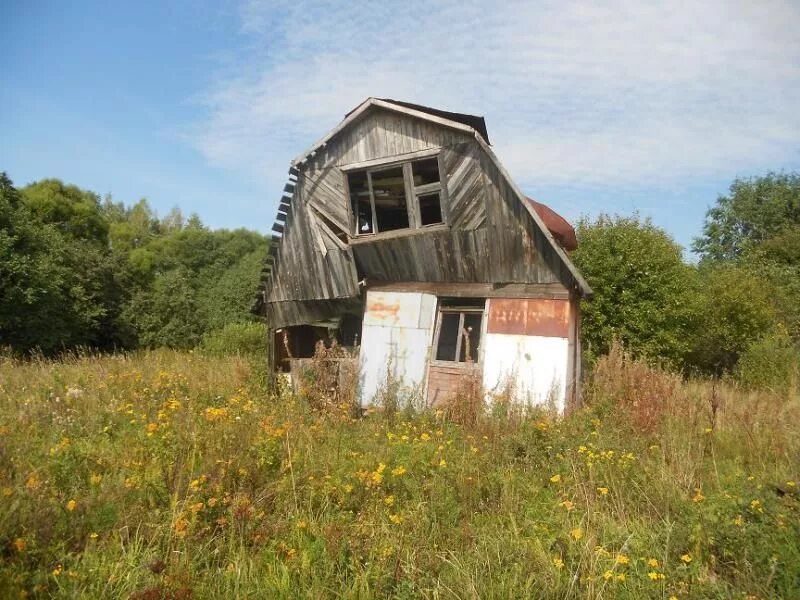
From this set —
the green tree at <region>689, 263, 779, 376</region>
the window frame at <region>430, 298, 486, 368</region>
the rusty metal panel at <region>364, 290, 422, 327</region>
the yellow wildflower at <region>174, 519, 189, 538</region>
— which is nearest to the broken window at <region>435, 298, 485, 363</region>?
the window frame at <region>430, 298, 486, 368</region>

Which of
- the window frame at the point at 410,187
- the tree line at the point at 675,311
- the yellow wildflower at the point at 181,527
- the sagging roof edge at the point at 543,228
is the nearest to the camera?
the yellow wildflower at the point at 181,527

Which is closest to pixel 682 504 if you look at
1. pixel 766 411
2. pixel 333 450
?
pixel 333 450

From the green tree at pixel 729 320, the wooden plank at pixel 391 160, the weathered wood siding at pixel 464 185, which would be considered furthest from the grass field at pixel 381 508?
the green tree at pixel 729 320

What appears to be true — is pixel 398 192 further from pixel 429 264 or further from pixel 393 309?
pixel 393 309

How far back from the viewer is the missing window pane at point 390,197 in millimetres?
12041

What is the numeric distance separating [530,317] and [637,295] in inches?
345

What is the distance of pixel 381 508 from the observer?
16.6ft

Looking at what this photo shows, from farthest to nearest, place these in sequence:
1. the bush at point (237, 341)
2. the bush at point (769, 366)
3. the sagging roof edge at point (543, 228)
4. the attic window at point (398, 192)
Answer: the bush at point (237, 341)
the bush at point (769, 366)
the attic window at point (398, 192)
the sagging roof edge at point (543, 228)

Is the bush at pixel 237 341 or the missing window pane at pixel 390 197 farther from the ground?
the missing window pane at pixel 390 197

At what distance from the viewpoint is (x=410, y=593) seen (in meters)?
3.81

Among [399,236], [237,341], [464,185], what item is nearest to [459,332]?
[399,236]

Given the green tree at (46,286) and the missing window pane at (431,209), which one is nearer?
the missing window pane at (431,209)

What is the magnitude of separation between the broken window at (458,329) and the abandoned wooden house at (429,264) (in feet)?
0.08

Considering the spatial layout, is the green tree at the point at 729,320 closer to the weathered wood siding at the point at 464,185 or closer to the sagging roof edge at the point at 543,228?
the sagging roof edge at the point at 543,228
